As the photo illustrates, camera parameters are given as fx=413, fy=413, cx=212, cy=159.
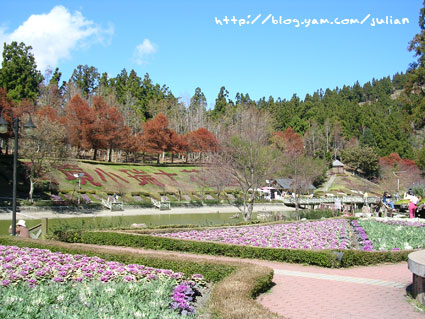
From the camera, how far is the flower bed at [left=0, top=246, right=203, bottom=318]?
18.4 feet

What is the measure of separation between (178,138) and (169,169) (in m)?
7.07

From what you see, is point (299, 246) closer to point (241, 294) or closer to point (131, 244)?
point (131, 244)

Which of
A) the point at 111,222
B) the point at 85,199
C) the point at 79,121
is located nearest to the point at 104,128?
the point at 79,121

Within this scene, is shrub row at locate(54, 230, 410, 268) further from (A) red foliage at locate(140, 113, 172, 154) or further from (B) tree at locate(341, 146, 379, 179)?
(B) tree at locate(341, 146, 379, 179)

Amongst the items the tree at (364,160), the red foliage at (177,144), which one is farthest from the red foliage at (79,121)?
the tree at (364,160)

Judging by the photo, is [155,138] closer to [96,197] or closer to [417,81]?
[96,197]

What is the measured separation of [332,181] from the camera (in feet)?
243

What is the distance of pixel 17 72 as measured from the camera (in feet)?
209

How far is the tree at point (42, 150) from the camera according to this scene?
3384 cm

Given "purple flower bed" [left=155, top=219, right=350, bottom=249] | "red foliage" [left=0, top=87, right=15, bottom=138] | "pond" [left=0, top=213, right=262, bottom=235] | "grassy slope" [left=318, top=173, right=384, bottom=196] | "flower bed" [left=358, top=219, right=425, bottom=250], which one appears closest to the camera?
"flower bed" [left=358, top=219, right=425, bottom=250]

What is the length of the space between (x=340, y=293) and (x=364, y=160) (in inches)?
2904

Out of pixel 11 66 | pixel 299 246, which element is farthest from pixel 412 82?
pixel 11 66

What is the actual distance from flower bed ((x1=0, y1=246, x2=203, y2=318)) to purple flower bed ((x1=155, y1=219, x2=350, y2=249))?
232 inches

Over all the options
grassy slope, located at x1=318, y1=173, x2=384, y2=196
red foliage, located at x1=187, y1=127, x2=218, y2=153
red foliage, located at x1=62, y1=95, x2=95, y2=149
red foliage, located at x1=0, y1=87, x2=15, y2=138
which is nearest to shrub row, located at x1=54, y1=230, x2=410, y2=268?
red foliage, located at x1=0, y1=87, x2=15, y2=138
